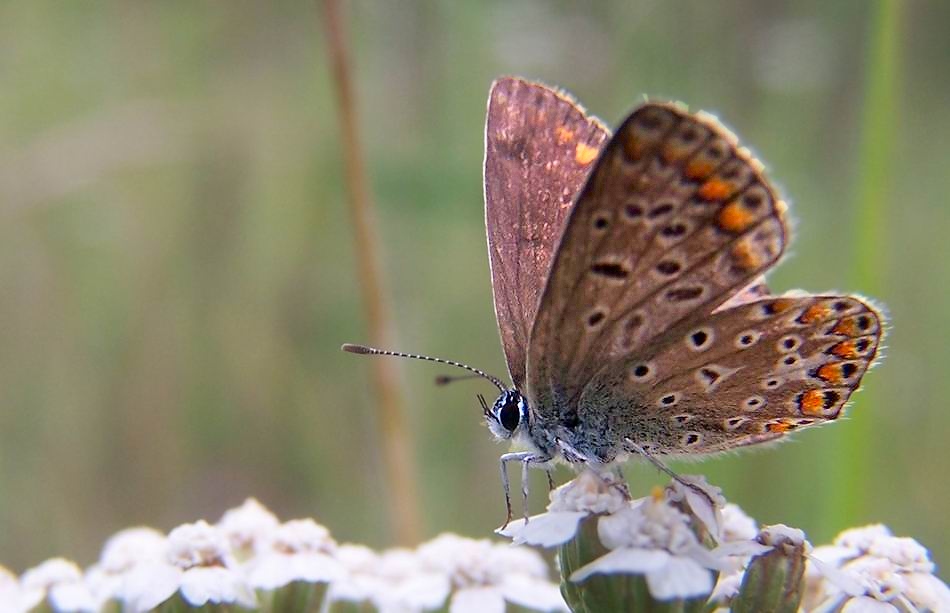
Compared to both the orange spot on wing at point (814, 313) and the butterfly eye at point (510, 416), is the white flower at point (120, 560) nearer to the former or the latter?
the butterfly eye at point (510, 416)

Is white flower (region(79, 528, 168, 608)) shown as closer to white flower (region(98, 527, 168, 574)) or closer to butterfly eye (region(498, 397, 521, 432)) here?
white flower (region(98, 527, 168, 574))

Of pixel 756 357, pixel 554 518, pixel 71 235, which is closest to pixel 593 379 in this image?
pixel 756 357

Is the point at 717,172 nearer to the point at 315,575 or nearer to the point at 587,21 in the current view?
the point at 315,575

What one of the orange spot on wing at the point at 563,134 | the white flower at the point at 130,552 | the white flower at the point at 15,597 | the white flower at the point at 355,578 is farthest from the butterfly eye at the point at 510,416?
the white flower at the point at 15,597

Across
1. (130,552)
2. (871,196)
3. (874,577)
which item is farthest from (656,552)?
(871,196)

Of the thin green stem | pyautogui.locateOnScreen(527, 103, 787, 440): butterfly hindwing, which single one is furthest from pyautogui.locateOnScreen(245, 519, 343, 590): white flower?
the thin green stem
